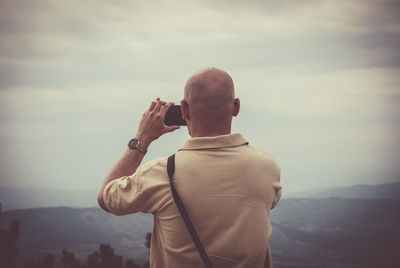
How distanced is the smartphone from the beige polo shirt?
1.34 feet

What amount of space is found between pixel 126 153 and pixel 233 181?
2.71 ft

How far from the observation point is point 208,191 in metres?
2.86

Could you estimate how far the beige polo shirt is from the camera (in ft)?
9.32

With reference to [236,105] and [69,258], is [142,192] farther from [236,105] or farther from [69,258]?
[69,258]

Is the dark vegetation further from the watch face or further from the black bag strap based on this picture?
the black bag strap

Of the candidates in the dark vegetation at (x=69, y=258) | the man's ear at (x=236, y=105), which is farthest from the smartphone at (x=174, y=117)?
the dark vegetation at (x=69, y=258)

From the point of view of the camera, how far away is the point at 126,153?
313cm

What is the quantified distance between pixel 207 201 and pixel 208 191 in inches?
2.6

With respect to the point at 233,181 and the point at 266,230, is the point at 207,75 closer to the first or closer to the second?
the point at 233,181

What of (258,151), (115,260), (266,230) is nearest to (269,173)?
(258,151)

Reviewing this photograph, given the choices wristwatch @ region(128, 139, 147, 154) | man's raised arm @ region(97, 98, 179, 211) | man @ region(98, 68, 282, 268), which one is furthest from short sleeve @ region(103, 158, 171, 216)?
wristwatch @ region(128, 139, 147, 154)

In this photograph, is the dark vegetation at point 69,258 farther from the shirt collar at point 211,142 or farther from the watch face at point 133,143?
the shirt collar at point 211,142

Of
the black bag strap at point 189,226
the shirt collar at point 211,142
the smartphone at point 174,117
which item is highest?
the smartphone at point 174,117

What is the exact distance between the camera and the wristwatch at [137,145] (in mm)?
Answer: 3146
